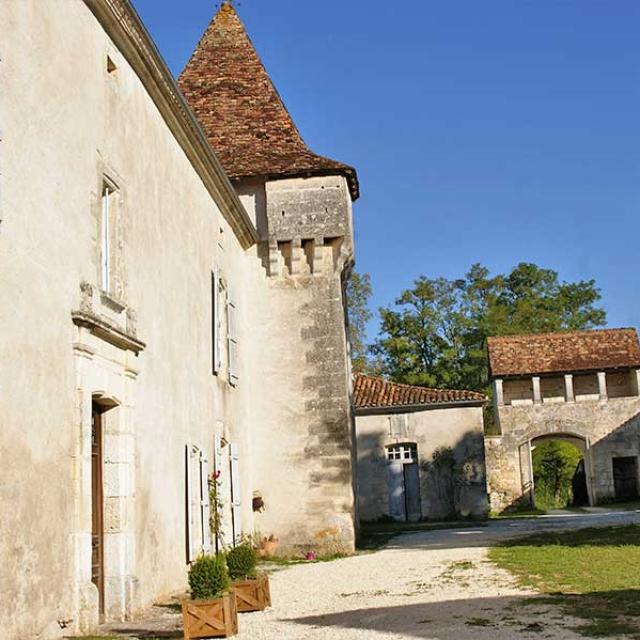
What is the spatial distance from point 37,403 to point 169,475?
3539 mm

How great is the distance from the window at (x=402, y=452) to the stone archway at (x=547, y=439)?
6657mm

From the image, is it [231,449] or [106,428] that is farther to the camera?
[231,449]

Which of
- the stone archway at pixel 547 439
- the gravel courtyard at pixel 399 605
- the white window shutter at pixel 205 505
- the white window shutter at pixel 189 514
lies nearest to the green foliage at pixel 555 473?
the stone archway at pixel 547 439

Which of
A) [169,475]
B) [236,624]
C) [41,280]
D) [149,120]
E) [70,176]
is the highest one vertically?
[149,120]

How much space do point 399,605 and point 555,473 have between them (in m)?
24.0

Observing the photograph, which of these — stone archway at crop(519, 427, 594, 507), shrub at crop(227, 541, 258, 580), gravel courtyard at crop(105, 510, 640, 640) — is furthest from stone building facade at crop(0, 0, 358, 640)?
stone archway at crop(519, 427, 594, 507)

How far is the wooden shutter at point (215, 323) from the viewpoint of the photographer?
12469mm

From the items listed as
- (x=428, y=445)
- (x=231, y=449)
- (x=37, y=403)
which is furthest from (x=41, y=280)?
(x=428, y=445)

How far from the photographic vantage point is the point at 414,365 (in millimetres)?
41969

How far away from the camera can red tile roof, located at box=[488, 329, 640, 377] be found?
30406 millimetres

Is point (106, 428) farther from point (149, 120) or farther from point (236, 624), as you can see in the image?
point (149, 120)

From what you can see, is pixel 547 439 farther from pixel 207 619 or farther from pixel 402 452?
pixel 207 619

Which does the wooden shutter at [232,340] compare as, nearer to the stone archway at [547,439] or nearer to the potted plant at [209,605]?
the potted plant at [209,605]

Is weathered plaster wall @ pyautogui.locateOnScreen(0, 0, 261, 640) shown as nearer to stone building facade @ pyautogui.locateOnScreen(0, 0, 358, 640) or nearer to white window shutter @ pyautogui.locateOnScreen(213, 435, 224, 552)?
stone building facade @ pyautogui.locateOnScreen(0, 0, 358, 640)
